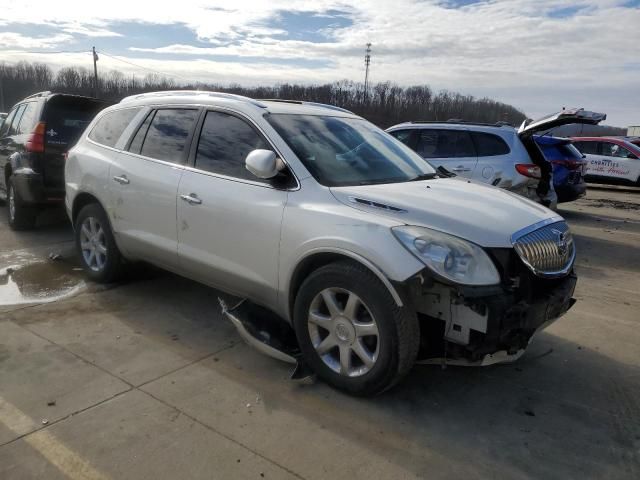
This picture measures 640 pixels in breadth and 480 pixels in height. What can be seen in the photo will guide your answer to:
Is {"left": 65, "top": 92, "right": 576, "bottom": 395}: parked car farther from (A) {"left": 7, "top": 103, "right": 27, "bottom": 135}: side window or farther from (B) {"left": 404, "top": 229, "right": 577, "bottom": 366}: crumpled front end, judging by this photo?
(A) {"left": 7, "top": 103, "right": 27, "bottom": 135}: side window

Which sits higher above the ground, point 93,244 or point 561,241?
point 561,241

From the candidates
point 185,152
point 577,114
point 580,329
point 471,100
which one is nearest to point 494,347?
point 580,329

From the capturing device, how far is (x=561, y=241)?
11.3ft

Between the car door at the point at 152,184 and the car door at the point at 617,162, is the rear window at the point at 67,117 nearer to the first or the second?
the car door at the point at 152,184

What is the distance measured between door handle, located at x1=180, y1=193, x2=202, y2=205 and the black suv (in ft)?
12.7

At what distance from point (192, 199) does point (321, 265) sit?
124 cm

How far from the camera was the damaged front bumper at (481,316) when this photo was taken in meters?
2.88

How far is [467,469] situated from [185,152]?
3.00 metres

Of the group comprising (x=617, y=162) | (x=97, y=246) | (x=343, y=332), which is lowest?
(x=97, y=246)

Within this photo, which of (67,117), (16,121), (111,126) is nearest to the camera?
(111,126)

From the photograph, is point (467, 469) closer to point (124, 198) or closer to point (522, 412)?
point (522, 412)

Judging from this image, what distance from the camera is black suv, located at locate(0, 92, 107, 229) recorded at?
6.92 metres

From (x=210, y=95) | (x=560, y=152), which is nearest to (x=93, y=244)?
(x=210, y=95)

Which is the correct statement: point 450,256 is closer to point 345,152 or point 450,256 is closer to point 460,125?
point 345,152
